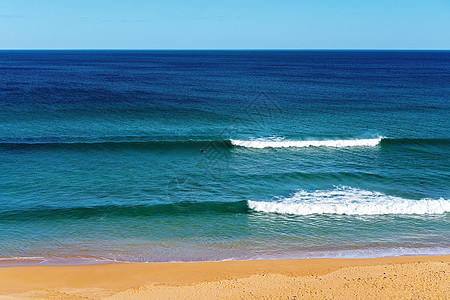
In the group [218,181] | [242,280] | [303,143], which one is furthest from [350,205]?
[303,143]

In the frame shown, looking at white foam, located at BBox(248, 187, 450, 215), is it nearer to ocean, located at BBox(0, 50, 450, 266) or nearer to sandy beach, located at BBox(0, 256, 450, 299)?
ocean, located at BBox(0, 50, 450, 266)

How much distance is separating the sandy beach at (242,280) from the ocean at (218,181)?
83 centimetres

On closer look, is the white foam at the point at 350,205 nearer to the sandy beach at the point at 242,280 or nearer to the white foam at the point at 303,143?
the sandy beach at the point at 242,280

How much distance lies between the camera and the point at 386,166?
2544cm

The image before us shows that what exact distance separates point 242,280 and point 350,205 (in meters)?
8.92

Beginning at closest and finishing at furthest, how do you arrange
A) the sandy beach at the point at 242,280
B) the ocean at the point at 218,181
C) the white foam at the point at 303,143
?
1. the sandy beach at the point at 242,280
2. the ocean at the point at 218,181
3. the white foam at the point at 303,143

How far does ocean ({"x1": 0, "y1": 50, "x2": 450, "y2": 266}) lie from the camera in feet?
52.3

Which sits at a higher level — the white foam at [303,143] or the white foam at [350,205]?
the white foam at [303,143]

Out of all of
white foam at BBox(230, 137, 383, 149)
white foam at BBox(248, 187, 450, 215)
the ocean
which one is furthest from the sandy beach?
white foam at BBox(230, 137, 383, 149)

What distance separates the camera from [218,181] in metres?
23.2

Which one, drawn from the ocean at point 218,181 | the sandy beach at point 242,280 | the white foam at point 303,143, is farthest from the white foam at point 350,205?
the white foam at point 303,143

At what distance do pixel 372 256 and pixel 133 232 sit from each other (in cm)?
1006

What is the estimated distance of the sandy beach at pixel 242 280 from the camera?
39.0 ft

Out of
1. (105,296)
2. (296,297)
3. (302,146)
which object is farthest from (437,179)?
(105,296)
